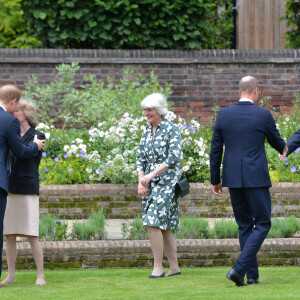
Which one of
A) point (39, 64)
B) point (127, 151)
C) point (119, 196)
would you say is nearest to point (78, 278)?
point (119, 196)

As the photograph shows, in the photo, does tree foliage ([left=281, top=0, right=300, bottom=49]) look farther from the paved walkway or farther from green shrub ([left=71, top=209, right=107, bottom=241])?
green shrub ([left=71, top=209, right=107, bottom=241])

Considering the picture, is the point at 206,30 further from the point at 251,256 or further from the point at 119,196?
the point at 251,256

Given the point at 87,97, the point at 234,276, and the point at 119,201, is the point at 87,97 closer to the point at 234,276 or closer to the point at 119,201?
the point at 119,201

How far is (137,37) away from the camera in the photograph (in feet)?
43.2

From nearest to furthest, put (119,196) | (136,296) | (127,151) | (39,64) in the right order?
(136,296), (119,196), (127,151), (39,64)

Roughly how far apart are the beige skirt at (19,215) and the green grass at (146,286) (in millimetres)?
499

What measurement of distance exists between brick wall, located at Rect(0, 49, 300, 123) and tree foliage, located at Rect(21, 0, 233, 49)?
1.60 ft

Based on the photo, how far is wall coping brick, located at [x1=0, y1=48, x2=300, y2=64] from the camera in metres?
12.5

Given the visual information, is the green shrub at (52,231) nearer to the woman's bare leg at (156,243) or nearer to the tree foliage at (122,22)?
the woman's bare leg at (156,243)

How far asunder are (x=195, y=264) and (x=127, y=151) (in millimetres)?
3273

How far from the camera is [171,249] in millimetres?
7043

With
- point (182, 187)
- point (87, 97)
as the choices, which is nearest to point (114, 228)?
point (182, 187)

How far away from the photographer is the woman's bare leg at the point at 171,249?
7.02 m

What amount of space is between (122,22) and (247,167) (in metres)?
7.33
